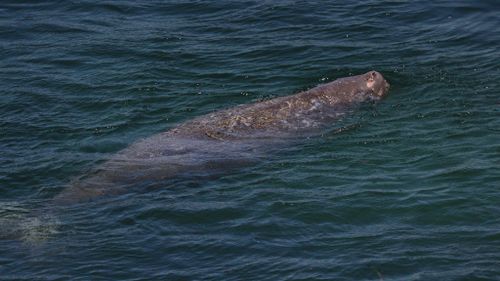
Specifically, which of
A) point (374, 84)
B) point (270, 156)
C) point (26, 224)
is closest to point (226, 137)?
point (270, 156)

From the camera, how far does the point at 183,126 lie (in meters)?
16.0

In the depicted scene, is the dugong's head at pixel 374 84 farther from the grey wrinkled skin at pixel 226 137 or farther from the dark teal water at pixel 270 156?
the dark teal water at pixel 270 156

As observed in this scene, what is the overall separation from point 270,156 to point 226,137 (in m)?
0.92

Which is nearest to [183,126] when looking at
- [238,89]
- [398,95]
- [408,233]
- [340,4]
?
[238,89]

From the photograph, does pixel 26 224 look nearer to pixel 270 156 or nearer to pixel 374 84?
pixel 270 156

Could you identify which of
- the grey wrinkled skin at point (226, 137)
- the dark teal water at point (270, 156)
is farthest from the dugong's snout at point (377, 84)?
the dark teal water at point (270, 156)

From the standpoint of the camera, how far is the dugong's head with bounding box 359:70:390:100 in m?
17.2

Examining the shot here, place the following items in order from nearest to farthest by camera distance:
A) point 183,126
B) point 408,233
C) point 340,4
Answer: point 408,233 → point 183,126 → point 340,4

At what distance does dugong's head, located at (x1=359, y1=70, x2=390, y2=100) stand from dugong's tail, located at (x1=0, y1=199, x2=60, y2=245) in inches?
260

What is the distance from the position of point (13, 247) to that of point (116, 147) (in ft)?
12.0

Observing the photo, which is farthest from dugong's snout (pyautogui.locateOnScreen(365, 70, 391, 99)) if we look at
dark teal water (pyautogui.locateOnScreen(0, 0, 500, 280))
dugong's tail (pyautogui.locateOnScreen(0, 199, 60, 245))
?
dugong's tail (pyautogui.locateOnScreen(0, 199, 60, 245))

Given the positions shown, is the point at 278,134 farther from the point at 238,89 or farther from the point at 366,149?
the point at 238,89

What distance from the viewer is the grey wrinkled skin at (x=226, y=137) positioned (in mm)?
14133

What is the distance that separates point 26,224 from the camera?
1276 cm
